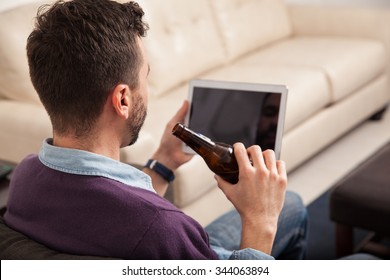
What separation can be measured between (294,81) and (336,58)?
0.47 meters

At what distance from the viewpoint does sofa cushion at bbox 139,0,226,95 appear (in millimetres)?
3158

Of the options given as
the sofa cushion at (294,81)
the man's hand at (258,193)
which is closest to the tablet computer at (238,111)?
the man's hand at (258,193)

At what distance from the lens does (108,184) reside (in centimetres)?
115

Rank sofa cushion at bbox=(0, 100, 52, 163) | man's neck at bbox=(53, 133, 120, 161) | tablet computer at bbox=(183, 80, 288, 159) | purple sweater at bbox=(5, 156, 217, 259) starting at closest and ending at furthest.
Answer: purple sweater at bbox=(5, 156, 217, 259) < man's neck at bbox=(53, 133, 120, 161) < tablet computer at bbox=(183, 80, 288, 159) < sofa cushion at bbox=(0, 100, 52, 163)

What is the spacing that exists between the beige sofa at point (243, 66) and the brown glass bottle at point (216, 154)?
1037 mm

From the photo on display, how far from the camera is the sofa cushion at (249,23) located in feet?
12.1

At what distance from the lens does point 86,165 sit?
117cm

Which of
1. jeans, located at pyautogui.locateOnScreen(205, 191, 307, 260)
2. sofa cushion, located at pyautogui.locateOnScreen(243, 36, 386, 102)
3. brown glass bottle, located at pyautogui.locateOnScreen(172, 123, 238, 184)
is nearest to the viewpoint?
brown glass bottle, located at pyautogui.locateOnScreen(172, 123, 238, 184)

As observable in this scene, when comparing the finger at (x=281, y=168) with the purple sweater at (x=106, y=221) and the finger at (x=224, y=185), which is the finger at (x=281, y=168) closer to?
the finger at (x=224, y=185)

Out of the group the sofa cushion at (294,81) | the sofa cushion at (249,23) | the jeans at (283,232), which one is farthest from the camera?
the sofa cushion at (249,23)

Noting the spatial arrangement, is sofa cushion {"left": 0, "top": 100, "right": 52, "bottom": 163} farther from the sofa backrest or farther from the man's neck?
the man's neck

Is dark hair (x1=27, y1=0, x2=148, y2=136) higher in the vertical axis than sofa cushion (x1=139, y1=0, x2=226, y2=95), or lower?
higher

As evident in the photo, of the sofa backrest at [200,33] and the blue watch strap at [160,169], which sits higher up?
the sofa backrest at [200,33]

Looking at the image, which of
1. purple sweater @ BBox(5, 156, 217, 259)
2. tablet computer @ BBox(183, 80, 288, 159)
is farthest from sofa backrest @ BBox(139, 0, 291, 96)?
purple sweater @ BBox(5, 156, 217, 259)
